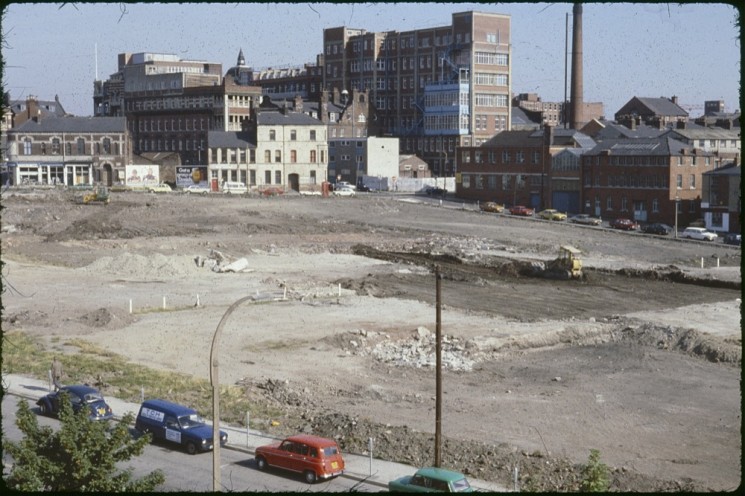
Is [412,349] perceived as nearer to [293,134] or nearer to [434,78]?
[293,134]

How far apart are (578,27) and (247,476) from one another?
101 m

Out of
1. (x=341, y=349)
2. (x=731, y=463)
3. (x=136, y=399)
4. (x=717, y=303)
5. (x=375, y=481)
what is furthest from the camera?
(x=717, y=303)

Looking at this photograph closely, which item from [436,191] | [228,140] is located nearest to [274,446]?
[436,191]

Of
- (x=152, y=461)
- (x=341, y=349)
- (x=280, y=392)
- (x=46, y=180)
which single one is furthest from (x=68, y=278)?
(x=46, y=180)

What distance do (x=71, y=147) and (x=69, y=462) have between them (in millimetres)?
111822

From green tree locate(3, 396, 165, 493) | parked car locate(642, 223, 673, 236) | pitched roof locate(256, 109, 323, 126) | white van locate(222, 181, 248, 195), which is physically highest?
pitched roof locate(256, 109, 323, 126)

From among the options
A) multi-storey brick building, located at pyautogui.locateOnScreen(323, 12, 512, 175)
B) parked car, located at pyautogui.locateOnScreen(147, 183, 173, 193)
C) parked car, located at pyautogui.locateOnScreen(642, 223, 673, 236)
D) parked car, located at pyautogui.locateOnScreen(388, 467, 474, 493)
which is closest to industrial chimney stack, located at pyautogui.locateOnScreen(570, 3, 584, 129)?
multi-storey brick building, located at pyautogui.locateOnScreen(323, 12, 512, 175)

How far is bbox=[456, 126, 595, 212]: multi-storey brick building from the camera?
101625 millimetres

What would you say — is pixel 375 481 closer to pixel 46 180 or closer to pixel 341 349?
pixel 341 349

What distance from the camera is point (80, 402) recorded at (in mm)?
27375

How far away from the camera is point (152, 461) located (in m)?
24.6

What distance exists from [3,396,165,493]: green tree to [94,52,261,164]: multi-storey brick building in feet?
392

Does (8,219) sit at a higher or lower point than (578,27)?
lower

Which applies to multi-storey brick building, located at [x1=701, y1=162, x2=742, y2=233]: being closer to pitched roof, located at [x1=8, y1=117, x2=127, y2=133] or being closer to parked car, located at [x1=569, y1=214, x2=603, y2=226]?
parked car, located at [x1=569, y1=214, x2=603, y2=226]
